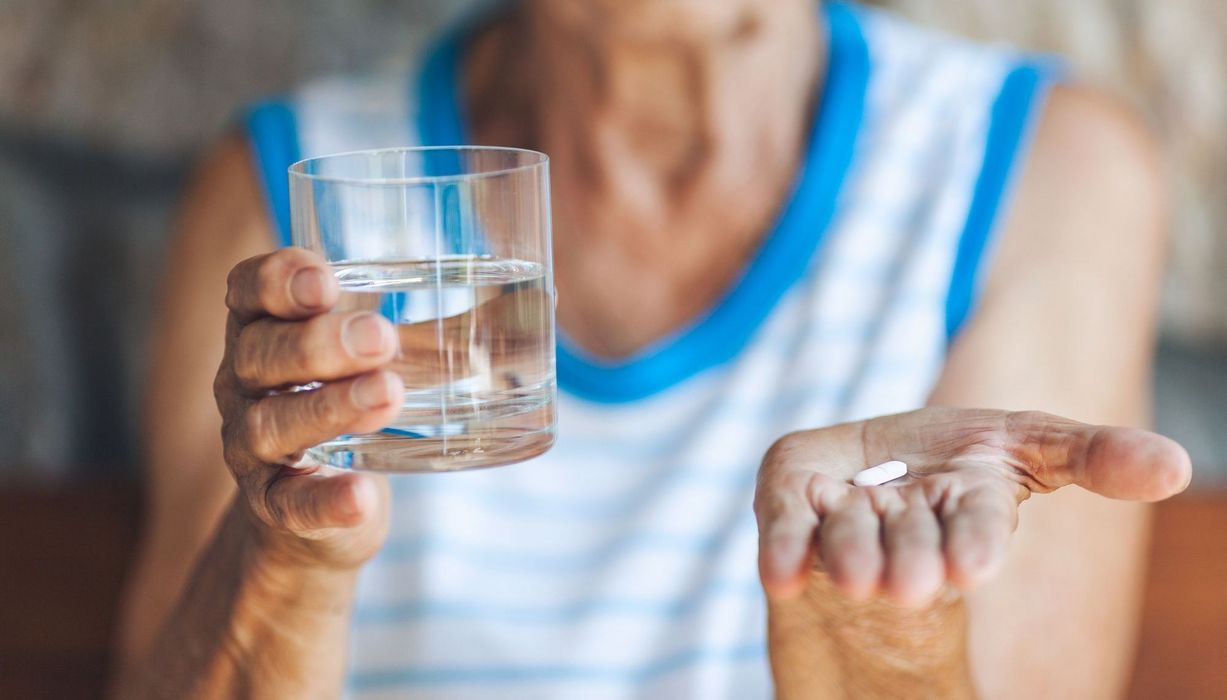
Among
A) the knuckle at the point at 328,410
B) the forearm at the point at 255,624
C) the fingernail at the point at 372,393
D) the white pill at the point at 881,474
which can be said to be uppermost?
the fingernail at the point at 372,393

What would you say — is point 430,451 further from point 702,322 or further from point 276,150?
point 276,150

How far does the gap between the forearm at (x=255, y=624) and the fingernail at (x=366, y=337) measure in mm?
211

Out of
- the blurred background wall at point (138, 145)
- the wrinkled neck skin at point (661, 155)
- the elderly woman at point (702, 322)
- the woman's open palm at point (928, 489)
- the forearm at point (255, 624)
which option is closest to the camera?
the woman's open palm at point (928, 489)

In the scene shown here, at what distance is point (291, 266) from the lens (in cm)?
55

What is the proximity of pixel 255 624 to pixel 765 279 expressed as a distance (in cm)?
56

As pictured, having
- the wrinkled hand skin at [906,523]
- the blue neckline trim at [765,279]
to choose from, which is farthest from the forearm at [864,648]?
the blue neckline trim at [765,279]

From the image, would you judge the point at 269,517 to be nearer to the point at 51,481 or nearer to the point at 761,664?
the point at 761,664

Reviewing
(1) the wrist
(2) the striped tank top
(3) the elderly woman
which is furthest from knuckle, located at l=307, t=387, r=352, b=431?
(2) the striped tank top

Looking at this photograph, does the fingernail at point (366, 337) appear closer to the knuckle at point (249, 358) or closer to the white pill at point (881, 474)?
the knuckle at point (249, 358)

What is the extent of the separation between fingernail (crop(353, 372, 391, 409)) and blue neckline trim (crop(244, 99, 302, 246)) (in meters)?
0.66

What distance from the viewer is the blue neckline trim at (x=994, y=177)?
3.47 feet

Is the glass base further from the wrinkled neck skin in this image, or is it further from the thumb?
the wrinkled neck skin

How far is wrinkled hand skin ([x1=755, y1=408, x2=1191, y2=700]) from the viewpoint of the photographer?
1.61 feet

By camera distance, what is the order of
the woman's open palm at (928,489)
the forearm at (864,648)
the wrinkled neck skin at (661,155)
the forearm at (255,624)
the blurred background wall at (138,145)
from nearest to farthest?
the woman's open palm at (928,489) < the forearm at (864,648) < the forearm at (255,624) < the wrinkled neck skin at (661,155) < the blurred background wall at (138,145)
